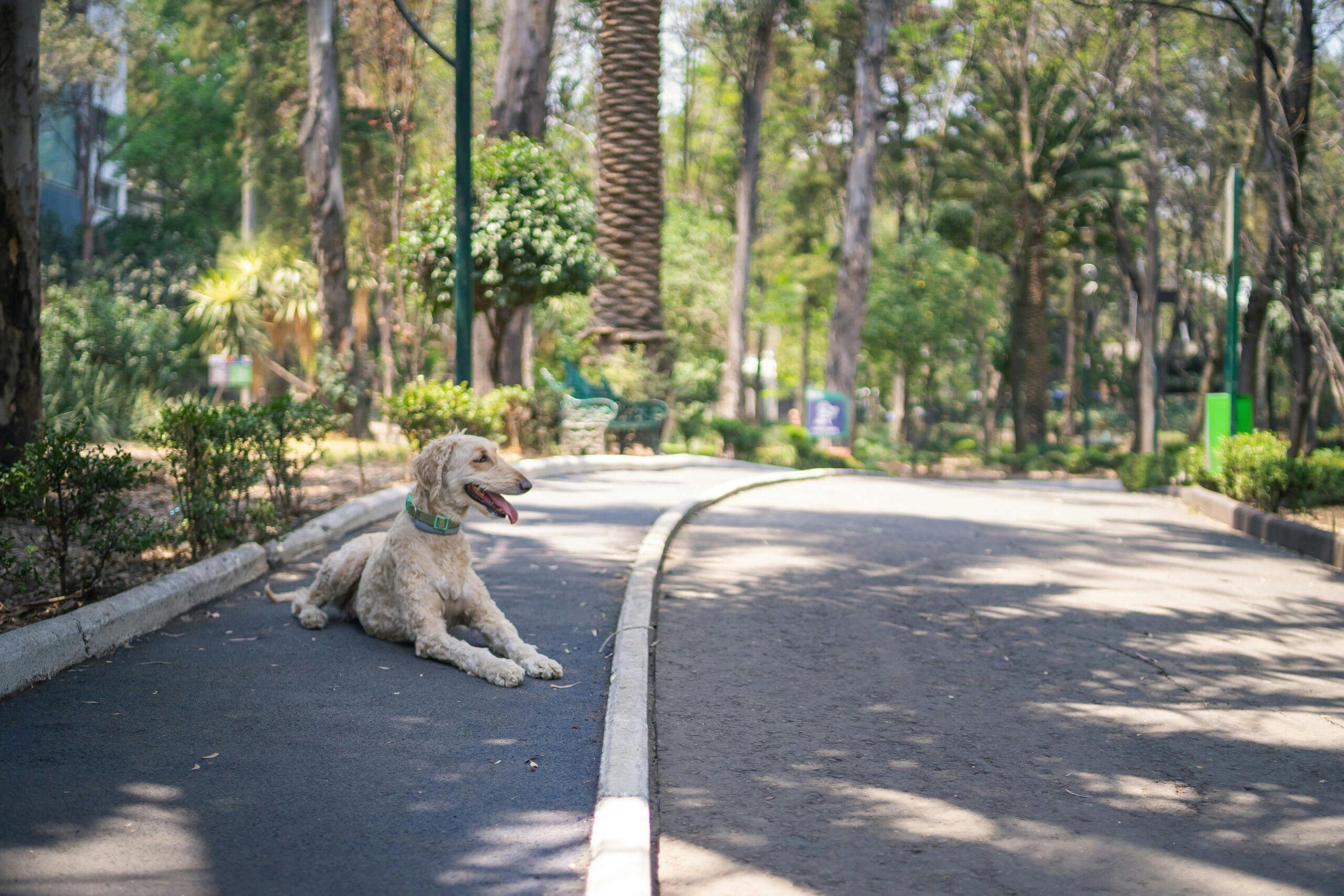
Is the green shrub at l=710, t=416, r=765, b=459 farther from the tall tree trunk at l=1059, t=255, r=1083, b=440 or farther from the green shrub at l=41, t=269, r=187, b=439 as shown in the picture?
the tall tree trunk at l=1059, t=255, r=1083, b=440

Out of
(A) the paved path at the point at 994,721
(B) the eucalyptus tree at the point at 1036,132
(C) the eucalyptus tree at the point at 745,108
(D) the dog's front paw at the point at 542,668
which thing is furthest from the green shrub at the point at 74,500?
(B) the eucalyptus tree at the point at 1036,132

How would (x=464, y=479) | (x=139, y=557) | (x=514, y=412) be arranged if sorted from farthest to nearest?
(x=514, y=412) < (x=139, y=557) < (x=464, y=479)

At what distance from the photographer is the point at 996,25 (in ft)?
111

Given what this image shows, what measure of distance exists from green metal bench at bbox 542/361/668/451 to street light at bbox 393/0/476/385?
310 cm

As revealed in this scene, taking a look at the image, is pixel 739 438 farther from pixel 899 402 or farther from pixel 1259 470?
pixel 899 402

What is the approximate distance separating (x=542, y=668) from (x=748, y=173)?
98.4 ft

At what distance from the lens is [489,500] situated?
5.87 m

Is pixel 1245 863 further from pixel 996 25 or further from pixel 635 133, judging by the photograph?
A: pixel 996 25

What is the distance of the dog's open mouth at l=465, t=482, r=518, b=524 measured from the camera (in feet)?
19.2

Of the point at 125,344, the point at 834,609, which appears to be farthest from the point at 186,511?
the point at 125,344

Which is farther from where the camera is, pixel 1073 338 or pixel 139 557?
pixel 1073 338

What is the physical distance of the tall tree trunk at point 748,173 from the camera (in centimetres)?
3366

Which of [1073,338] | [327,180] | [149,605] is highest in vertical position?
[327,180]

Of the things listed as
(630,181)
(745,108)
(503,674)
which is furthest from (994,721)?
(745,108)
